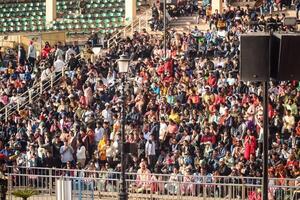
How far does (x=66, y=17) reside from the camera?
4866 centimetres

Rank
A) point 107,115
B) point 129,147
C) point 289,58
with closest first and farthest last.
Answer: point 289,58 < point 129,147 < point 107,115

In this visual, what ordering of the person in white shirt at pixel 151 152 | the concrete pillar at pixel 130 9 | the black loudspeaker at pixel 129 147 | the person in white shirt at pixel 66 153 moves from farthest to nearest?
the concrete pillar at pixel 130 9 < the person in white shirt at pixel 66 153 < the person in white shirt at pixel 151 152 < the black loudspeaker at pixel 129 147

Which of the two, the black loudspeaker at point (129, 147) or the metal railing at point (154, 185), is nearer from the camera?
the black loudspeaker at point (129, 147)

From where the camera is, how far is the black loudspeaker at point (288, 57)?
13.8 m

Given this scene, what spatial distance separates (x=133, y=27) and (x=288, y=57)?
29198 mm

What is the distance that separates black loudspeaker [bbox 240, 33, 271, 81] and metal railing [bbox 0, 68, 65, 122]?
22.6m

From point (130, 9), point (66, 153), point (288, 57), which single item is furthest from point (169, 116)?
point (288, 57)

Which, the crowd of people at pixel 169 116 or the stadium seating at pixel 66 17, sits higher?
the stadium seating at pixel 66 17

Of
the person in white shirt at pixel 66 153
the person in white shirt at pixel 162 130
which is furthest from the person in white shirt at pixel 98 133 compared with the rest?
the person in white shirt at pixel 162 130

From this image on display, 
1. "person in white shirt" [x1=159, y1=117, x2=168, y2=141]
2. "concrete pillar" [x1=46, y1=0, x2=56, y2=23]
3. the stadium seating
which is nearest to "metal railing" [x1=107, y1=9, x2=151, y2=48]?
the stadium seating

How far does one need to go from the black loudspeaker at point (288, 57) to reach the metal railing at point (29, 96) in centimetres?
2278

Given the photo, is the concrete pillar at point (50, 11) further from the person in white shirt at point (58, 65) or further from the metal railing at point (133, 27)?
the person in white shirt at point (58, 65)

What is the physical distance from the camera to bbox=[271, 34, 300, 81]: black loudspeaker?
13.8 m

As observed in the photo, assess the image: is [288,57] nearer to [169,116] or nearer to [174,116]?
[174,116]
